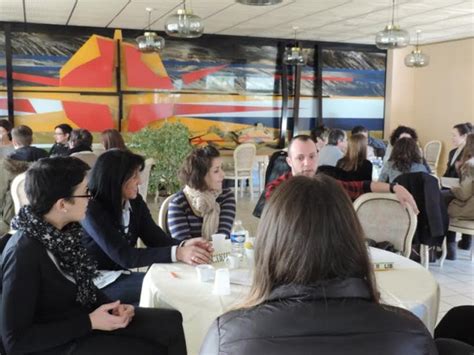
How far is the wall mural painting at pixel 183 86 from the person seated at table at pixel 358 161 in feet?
18.8

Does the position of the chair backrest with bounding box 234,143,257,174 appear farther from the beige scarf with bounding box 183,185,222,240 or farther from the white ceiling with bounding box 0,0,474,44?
the beige scarf with bounding box 183,185,222,240

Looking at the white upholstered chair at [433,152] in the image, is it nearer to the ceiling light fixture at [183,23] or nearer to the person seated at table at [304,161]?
the ceiling light fixture at [183,23]

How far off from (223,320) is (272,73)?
9.88m

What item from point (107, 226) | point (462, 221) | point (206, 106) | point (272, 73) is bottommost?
point (462, 221)

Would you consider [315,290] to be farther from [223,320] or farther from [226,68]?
[226,68]

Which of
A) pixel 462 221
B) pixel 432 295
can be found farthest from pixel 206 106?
pixel 432 295

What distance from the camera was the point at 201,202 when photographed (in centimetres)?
305

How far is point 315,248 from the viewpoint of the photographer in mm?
1174

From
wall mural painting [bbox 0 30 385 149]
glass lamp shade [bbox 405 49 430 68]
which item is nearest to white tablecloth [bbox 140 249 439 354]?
glass lamp shade [bbox 405 49 430 68]

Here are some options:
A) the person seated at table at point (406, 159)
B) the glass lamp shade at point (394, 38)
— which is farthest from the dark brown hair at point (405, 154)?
the glass lamp shade at point (394, 38)

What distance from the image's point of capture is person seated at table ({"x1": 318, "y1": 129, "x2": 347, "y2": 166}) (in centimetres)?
599

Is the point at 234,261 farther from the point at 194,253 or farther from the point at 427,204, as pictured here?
the point at 427,204

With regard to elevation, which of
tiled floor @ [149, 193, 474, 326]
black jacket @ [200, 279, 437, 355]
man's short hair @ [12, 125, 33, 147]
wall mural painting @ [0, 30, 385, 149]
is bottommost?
tiled floor @ [149, 193, 474, 326]

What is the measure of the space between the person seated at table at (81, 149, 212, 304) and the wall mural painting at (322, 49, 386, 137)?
888 cm
